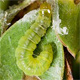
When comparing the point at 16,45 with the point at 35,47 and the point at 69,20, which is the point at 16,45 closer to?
the point at 35,47

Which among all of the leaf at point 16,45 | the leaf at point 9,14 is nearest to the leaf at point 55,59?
the leaf at point 16,45

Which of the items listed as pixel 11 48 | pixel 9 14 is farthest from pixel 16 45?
pixel 9 14

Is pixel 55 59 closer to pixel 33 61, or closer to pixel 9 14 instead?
pixel 33 61

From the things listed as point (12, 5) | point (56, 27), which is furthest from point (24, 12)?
point (56, 27)

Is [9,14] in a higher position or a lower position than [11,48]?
higher

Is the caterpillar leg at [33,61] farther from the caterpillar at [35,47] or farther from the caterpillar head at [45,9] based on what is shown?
the caterpillar head at [45,9]
